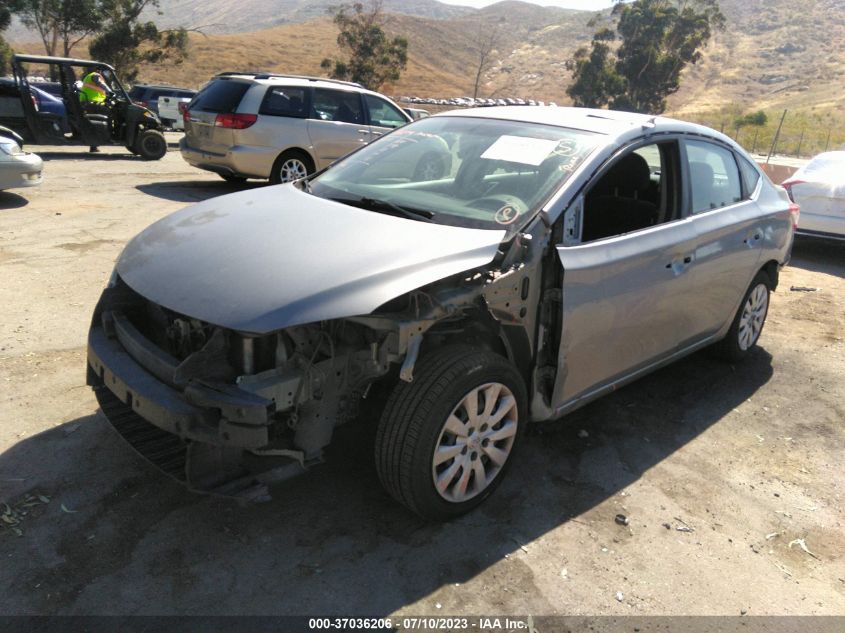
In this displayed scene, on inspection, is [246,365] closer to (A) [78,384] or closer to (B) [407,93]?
(A) [78,384]

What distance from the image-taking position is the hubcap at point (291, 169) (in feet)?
33.4

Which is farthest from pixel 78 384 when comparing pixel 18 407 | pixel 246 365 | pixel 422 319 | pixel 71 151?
pixel 71 151

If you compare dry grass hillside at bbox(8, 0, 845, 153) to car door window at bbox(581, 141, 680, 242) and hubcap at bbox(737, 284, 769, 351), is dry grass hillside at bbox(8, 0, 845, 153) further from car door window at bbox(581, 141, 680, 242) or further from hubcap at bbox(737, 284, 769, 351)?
car door window at bbox(581, 141, 680, 242)

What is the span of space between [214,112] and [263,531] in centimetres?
819

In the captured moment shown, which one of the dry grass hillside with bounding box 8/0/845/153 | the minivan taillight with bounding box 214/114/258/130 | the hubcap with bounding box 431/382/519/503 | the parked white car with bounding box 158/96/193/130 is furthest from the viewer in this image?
the dry grass hillside with bounding box 8/0/845/153

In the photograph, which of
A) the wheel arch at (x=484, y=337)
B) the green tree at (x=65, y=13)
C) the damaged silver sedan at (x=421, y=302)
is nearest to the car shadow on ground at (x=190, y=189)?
the damaged silver sedan at (x=421, y=302)

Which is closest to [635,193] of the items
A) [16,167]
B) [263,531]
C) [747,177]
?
[747,177]

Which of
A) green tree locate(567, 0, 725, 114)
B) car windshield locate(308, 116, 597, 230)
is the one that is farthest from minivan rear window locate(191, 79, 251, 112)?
green tree locate(567, 0, 725, 114)

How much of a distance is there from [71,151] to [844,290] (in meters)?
14.3

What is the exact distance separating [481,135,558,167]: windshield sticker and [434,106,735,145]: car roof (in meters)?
0.22

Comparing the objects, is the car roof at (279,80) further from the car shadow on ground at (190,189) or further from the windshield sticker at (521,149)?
the windshield sticker at (521,149)

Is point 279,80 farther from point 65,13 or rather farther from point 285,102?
point 65,13

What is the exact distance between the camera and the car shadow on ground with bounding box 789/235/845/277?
338 inches

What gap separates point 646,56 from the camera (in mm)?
50062
